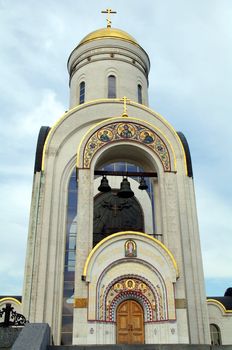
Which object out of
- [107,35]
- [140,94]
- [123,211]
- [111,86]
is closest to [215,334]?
[123,211]

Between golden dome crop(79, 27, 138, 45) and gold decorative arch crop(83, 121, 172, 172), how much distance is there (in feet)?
22.7

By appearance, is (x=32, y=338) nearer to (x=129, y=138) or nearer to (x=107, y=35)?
(x=129, y=138)

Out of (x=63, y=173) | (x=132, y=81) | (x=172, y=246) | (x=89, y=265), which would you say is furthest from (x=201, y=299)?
(x=132, y=81)

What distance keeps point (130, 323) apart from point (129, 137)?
5018 millimetres

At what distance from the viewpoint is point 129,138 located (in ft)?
35.1

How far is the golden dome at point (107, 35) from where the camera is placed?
16.1 m

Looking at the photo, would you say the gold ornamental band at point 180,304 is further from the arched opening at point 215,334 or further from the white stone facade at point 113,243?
the arched opening at point 215,334

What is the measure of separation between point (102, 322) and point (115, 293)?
2.44 ft

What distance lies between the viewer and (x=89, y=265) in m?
8.79

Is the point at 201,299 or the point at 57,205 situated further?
the point at 57,205

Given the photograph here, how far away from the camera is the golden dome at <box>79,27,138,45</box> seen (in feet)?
52.7

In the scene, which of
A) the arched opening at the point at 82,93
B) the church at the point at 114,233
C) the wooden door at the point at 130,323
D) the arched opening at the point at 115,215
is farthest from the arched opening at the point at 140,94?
the wooden door at the point at 130,323

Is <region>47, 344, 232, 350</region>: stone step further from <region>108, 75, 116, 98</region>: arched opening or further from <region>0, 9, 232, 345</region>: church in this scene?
<region>108, 75, 116, 98</region>: arched opening

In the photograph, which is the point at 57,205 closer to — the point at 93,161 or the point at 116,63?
the point at 93,161
